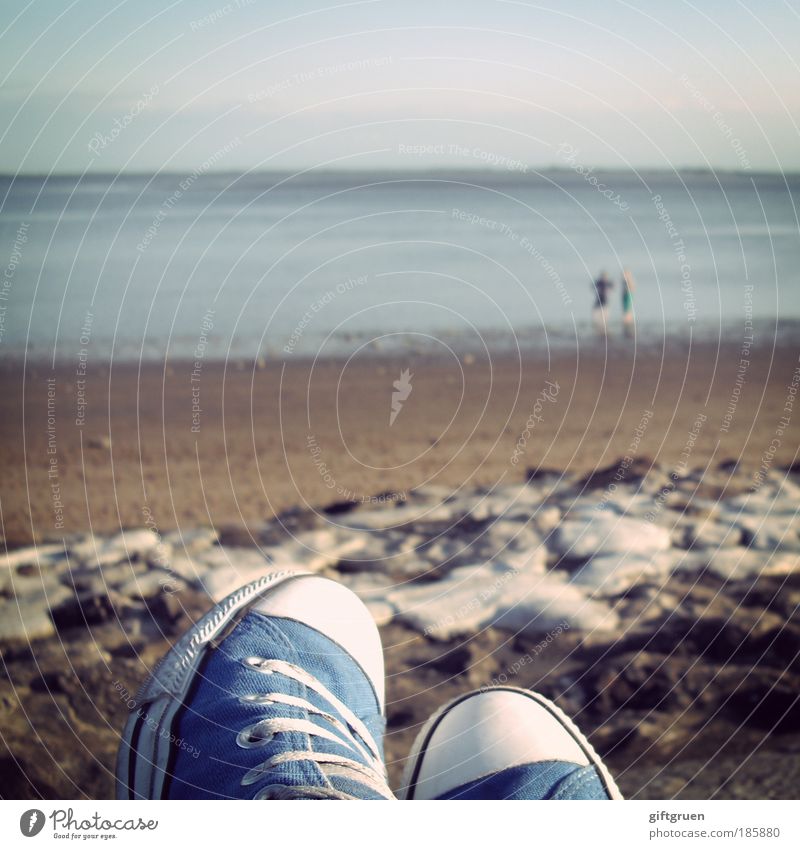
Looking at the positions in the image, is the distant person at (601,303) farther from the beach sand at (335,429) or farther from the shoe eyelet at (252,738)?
the shoe eyelet at (252,738)

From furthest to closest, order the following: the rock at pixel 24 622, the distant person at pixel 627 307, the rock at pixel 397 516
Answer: the distant person at pixel 627 307 → the rock at pixel 397 516 → the rock at pixel 24 622

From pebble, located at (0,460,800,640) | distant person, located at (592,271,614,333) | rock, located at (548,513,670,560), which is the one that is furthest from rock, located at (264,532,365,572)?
distant person, located at (592,271,614,333)

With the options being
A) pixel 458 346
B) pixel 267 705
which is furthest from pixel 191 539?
pixel 458 346

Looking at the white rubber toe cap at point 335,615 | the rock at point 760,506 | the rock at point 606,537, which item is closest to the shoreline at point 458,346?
the rock at point 760,506

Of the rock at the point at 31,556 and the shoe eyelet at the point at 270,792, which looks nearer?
the shoe eyelet at the point at 270,792

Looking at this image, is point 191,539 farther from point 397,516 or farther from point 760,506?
point 760,506

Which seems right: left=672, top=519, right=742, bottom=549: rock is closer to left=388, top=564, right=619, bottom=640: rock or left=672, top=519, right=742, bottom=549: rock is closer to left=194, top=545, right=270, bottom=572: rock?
left=388, top=564, right=619, bottom=640: rock
